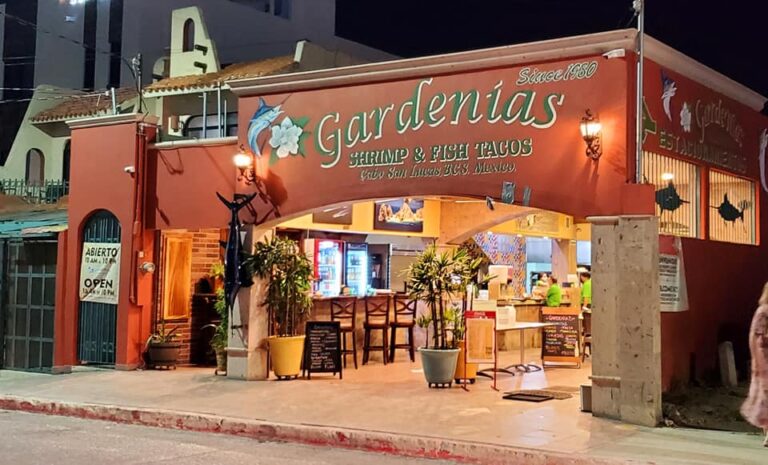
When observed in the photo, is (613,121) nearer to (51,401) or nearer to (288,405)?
(288,405)

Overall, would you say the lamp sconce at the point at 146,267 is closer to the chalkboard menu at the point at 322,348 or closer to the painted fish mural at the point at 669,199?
the chalkboard menu at the point at 322,348

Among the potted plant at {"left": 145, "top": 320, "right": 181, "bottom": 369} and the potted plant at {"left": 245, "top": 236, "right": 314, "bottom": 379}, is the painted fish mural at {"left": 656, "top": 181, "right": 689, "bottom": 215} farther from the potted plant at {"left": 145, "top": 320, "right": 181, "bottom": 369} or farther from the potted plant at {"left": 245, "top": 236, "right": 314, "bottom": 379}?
the potted plant at {"left": 145, "top": 320, "right": 181, "bottom": 369}

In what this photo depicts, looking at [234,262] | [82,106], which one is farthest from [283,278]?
[82,106]

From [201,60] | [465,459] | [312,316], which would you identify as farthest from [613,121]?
[201,60]

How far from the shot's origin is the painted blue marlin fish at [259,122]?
Result: 13984mm

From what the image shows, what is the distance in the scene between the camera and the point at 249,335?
45.1 feet

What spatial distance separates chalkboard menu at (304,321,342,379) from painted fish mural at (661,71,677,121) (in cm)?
615

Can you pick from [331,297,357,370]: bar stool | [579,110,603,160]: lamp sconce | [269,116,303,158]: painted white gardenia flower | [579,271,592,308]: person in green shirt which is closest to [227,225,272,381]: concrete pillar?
[269,116,303,158]: painted white gardenia flower

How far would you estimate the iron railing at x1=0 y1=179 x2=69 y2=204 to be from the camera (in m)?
22.9

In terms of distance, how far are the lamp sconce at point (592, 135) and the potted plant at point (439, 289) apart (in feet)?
9.37

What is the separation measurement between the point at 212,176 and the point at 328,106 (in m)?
2.61

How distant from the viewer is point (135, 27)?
26.4 metres

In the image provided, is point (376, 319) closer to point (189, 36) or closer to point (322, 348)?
point (322, 348)

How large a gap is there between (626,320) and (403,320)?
20.1 feet
